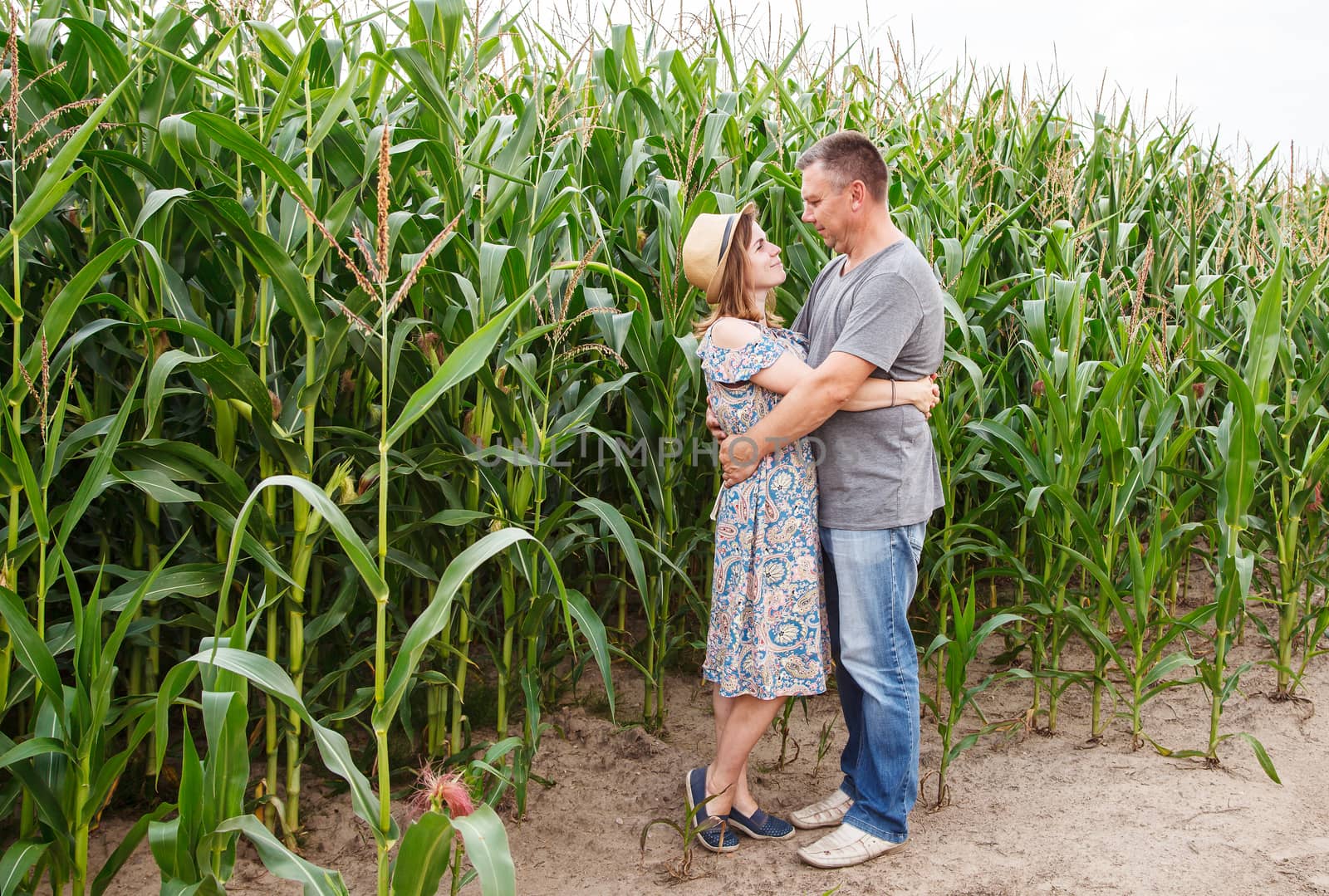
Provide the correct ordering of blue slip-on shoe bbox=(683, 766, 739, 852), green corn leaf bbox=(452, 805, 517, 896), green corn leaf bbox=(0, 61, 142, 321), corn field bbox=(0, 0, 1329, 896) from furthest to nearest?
blue slip-on shoe bbox=(683, 766, 739, 852)
corn field bbox=(0, 0, 1329, 896)
green corn leaf bbox=(0, 61, 142, 321)
green corn leaf bbox=(452, 805, 517, 896)

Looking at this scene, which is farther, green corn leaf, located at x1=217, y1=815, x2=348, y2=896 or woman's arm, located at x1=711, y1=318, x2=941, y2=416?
woman's arm, located at x1=711, y1=318, x2=941, y2=416

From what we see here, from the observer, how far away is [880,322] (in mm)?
2221

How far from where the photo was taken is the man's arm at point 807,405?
222 cm

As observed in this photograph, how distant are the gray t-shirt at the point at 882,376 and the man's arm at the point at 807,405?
39 mm

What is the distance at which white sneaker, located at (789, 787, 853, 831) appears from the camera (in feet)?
8.49

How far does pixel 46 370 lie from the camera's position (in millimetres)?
1685

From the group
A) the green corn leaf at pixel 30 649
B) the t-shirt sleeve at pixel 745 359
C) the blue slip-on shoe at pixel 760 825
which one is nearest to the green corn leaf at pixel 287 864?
the green corn leaf at pixel 30 649

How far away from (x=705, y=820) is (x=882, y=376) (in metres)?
1.23

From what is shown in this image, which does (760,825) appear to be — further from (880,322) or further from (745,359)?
(880,322)

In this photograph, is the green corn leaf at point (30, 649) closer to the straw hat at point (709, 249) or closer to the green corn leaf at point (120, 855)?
the green corn leaf at point (120, 855)

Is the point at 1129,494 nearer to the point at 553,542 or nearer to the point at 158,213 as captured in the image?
the point at 553,542

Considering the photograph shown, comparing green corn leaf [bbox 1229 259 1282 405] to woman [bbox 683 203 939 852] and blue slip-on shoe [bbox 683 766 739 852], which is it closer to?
woman [bbox 683 203 939 852]

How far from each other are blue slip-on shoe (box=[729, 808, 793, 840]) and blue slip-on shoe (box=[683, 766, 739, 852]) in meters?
0.03

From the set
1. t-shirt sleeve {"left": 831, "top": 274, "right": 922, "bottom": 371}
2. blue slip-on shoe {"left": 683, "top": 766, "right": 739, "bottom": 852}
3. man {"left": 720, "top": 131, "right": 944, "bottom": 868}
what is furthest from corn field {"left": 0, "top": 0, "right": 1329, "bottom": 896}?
t-shirt sleeve {"left": 831, "top": 274, "right": 922, "bottom": 371}
